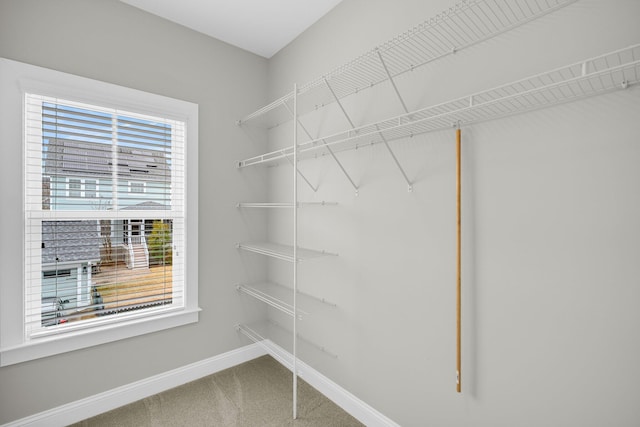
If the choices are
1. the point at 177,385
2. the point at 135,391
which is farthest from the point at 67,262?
the point at 177,385

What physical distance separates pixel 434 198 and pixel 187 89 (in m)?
1.89

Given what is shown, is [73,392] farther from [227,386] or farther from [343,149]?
[343,149]

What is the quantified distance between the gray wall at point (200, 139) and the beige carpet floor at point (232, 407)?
182mm

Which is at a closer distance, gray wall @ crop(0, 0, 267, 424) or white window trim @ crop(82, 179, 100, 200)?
gray wall @ crop(0, 0, 267, 424)

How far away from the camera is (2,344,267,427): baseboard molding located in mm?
1685

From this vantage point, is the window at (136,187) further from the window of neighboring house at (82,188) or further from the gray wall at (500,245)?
the gray wall at (500,245)

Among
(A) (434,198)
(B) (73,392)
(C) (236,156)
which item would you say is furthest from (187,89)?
(B) (73,392)

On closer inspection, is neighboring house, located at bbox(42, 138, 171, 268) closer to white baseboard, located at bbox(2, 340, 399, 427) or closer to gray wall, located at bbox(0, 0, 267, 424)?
gray wall, located at bbox(0, 0, 267, 424)

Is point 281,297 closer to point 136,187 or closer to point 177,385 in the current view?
point 177,385

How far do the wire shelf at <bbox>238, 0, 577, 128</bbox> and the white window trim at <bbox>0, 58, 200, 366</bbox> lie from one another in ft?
4.17

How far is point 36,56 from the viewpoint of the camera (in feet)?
5.42

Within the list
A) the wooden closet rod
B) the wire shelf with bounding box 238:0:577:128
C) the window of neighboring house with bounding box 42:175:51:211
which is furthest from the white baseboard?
the wire shelf with bounding box 238:0:577:128

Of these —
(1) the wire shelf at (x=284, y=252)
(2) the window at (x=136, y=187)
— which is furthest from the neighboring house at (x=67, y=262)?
(1) the wire shelf at (x=284, y=252)

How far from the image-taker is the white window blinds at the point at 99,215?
168 centimetres
